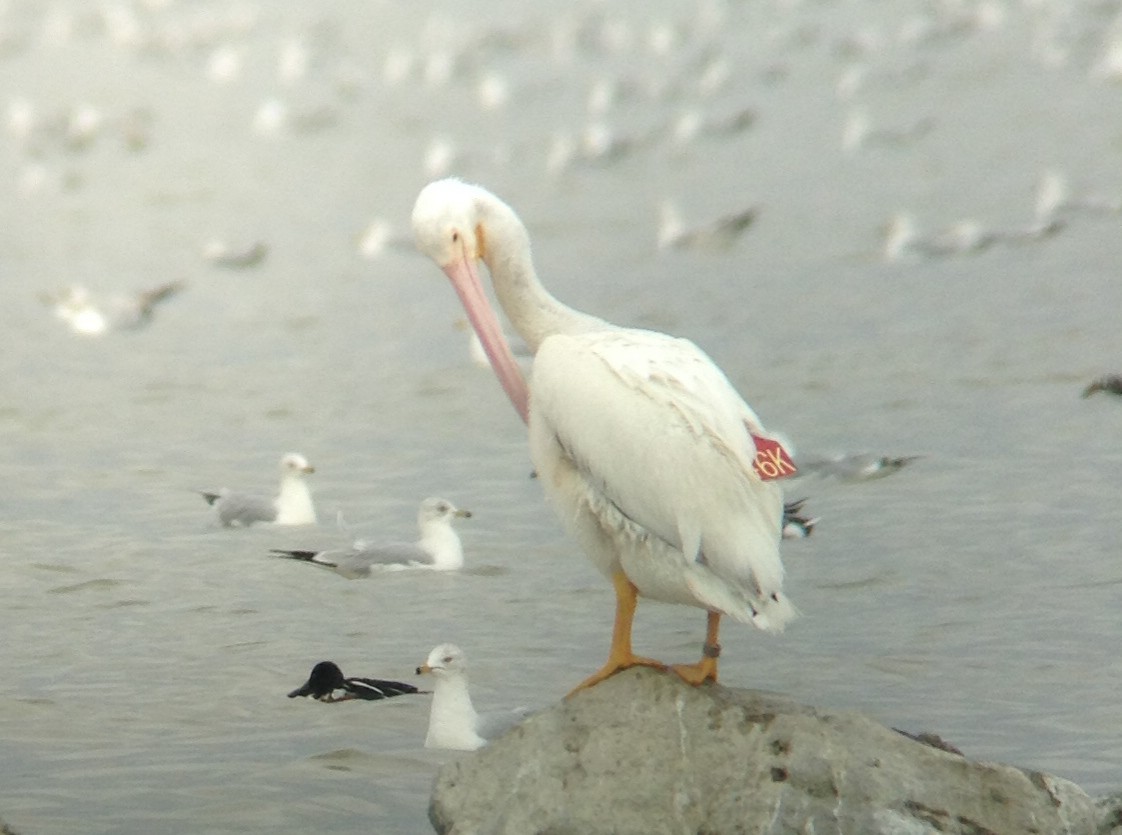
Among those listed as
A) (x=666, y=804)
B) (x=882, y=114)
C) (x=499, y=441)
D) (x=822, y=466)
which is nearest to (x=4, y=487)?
(x=499, y=441)

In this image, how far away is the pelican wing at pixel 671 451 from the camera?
612 centimetres

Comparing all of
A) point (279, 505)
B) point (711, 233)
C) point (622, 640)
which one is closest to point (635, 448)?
point (622, 640)

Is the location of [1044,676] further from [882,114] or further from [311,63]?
[311,63]

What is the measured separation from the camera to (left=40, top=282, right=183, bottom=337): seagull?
18.0 m

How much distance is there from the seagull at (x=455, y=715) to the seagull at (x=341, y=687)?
1.30 feet

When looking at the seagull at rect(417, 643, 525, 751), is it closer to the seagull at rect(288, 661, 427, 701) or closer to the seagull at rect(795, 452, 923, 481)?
the seagull at rect(288, 661, 427, 701)

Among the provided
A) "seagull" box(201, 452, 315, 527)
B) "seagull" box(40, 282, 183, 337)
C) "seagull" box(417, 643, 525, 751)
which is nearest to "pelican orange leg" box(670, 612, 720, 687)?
"seagull" box(417, 643, 525, 751)

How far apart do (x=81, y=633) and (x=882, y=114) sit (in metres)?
20.3

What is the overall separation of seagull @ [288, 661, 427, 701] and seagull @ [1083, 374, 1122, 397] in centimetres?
643

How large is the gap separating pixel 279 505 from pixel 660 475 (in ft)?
18.4

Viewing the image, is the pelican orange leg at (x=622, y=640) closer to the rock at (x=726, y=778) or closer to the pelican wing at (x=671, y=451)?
the rock at (x=726, y=778)

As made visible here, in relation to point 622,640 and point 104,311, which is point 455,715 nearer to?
point 622,640

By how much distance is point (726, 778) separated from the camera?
19.7 feet

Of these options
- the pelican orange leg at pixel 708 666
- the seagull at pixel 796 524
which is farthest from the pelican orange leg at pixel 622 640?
the seagull at pixel 796 524
